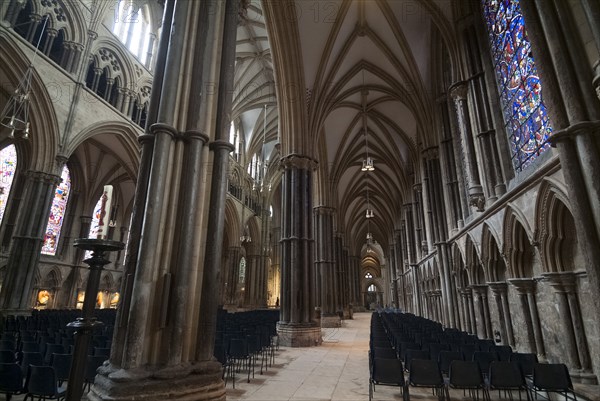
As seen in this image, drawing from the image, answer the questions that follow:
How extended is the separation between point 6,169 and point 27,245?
5957 millimetres

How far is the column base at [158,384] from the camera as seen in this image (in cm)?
326

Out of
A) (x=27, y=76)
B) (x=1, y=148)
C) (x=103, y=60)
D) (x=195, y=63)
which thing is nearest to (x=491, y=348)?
(x=195, y=63)

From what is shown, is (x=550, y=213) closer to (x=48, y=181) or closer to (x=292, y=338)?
(x=292, y=338)

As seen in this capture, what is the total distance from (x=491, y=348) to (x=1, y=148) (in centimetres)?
2035

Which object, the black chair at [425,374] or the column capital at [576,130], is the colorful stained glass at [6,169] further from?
the column capital at [576,130]

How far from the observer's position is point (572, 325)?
5535mm

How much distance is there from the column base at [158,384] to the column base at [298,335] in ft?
23.4

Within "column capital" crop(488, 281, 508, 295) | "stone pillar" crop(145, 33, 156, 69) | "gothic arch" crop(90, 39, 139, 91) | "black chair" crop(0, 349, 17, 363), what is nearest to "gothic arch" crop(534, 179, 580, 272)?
"column capital" crop(488, 281, 508, 295)

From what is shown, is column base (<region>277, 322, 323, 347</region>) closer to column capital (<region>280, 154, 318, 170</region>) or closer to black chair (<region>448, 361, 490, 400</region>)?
column capital (<region>280, 154, 318, 170</region>)

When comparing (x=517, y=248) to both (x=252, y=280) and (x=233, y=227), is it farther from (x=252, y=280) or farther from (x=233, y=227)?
(x=252, y=280)

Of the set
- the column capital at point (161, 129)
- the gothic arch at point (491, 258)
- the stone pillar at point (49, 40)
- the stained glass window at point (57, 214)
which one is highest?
the stone pillar at point (49, 40)

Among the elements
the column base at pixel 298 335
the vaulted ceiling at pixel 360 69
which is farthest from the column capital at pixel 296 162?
the column base at pixel 298 335

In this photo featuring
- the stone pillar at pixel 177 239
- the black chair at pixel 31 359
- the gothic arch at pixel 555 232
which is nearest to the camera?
the stone pillar at pixel 177 239

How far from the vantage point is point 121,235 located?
24969 mm
